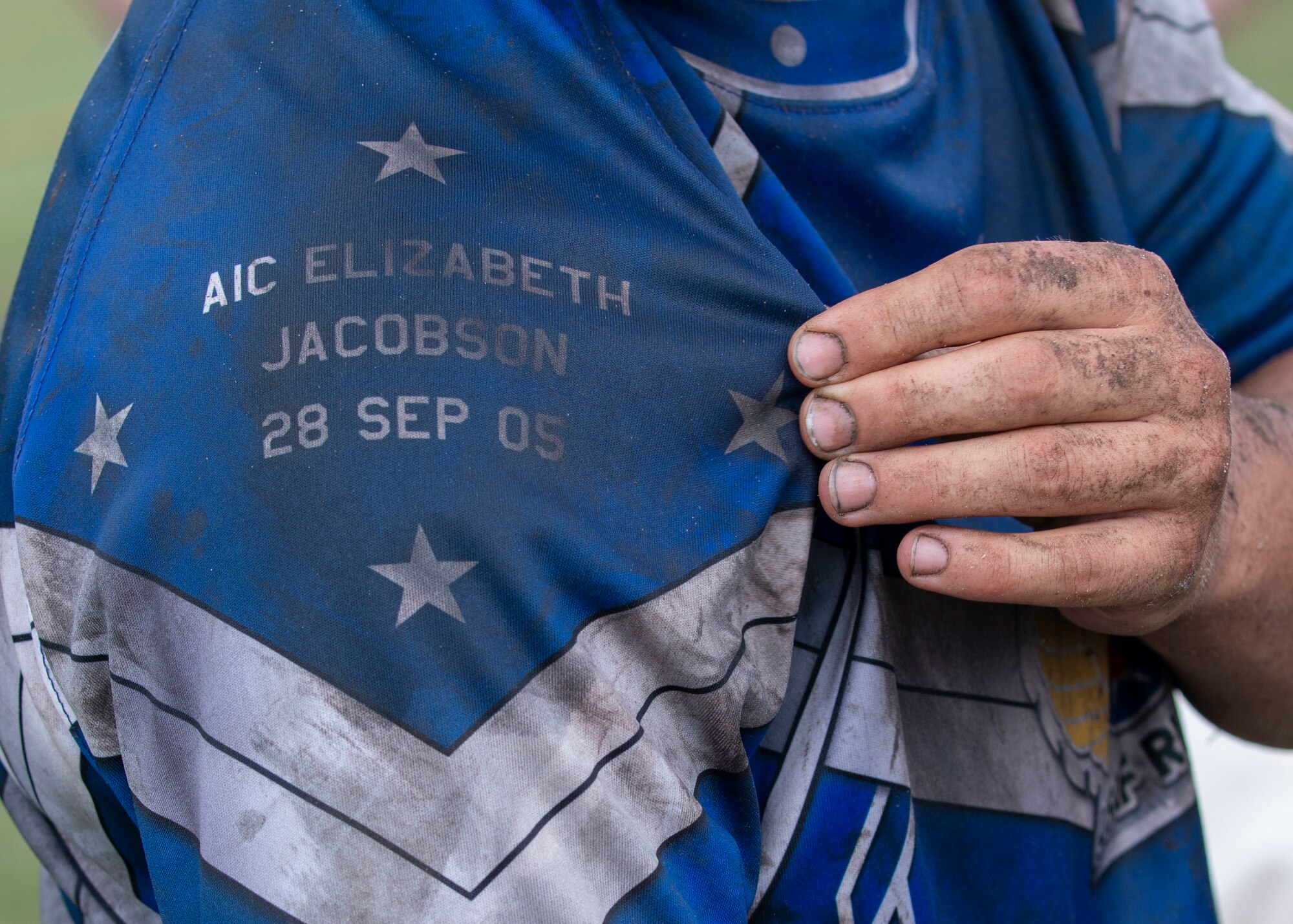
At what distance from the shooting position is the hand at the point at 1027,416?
0.62m

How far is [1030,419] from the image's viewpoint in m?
0.64

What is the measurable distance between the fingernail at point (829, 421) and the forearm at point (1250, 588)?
1.14 feet

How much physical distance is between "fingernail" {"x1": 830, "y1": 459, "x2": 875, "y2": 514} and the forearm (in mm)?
326

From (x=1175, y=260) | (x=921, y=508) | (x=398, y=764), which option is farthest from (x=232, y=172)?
(x=1175, y=260)

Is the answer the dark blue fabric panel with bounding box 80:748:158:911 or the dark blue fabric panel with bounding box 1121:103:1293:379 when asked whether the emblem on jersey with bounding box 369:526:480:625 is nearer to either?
the dark blue fabric panel with bounding box 80:748:158:911

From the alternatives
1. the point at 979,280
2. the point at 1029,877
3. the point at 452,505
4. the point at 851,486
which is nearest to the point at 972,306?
the point at 979,280

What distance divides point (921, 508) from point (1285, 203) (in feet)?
1.99

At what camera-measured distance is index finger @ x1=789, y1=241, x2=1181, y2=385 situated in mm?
617

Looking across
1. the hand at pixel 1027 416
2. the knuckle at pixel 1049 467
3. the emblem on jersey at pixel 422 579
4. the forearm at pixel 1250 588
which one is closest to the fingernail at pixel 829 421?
the hand at pixel 1027 416

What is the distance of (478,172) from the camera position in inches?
22.7

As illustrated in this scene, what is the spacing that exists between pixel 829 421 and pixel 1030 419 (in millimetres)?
129

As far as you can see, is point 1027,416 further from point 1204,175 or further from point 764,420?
point 1204,175

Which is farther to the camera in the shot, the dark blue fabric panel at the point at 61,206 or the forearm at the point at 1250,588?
the forearm at the point at 1250,588

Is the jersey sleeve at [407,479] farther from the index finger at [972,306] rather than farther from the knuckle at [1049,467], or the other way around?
the knuckle at [1049,467]
